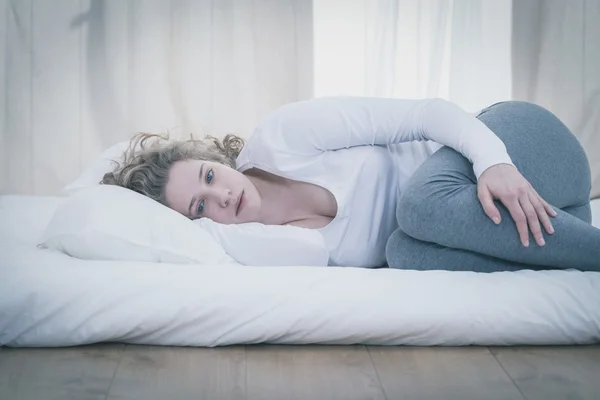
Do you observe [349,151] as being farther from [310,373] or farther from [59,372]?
[59,372]

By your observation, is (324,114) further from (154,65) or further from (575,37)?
(575,37)

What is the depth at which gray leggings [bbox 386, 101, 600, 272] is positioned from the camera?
74.2 inches

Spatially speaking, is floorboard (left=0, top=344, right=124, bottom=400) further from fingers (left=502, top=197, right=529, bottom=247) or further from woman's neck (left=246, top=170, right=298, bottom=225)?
fingers (left=502, top=197, right=529, bottom=247)

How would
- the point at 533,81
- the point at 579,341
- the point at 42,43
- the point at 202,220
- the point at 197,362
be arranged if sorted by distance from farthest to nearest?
1. the point at 533,81
2. the point at 42,43
3. the point at 202,220
4. the point at 579,341
5. the point at 197,362

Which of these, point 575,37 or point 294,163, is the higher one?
point 575,37

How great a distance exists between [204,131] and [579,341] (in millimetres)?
1954

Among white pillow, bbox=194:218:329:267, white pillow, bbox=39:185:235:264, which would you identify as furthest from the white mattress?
white pillow, bbox=194:218:329:267

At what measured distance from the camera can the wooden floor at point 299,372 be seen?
1.53 m

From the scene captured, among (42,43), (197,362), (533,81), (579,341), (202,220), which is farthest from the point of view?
(533,81)

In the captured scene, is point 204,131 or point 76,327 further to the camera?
point 204,131

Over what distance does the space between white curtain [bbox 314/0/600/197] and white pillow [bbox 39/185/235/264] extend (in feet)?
5.18

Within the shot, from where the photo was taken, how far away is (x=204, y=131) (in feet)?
11.2

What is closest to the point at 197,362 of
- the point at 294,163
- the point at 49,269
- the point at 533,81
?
the point at 49,269

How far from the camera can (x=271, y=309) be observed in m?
1.76
